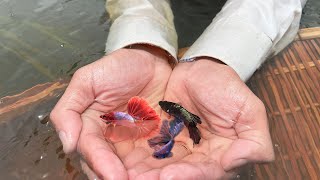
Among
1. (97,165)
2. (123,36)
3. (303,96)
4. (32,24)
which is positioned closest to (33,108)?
(123,36)

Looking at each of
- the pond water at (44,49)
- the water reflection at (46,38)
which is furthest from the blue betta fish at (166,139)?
the water reflection at (46,38)

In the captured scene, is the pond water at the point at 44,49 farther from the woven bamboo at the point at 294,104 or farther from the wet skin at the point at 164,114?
the woven bamboo at the point at 294,104

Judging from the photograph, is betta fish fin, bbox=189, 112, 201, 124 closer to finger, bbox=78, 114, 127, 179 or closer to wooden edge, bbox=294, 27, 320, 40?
finger, bbox=78, 114, 127, 179

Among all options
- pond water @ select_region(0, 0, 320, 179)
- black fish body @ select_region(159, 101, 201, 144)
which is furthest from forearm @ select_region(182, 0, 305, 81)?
pond water @ select_region(0, 0, 320, 179)

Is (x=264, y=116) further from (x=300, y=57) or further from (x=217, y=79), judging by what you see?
(x=300, y=57)

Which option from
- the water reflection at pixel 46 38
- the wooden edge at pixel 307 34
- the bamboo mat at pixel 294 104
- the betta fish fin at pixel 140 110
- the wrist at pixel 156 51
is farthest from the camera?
the water reflection at pixel 46 38

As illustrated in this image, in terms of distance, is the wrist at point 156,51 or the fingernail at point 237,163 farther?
the wrist at point 156,51
